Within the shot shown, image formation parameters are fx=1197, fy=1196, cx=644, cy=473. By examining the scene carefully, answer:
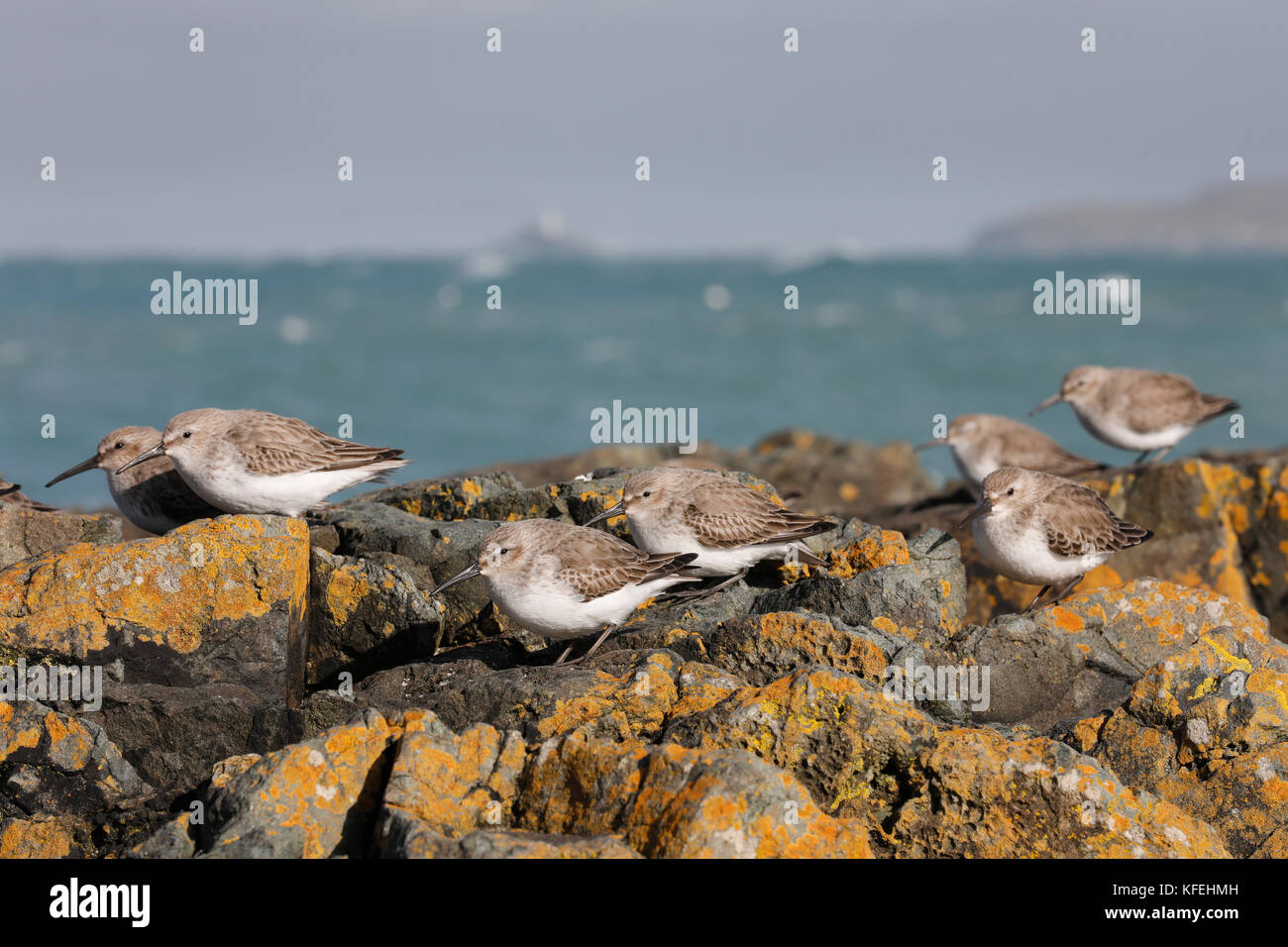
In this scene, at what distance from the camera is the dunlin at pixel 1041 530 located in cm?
973

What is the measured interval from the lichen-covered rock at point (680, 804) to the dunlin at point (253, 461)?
4.52 metres

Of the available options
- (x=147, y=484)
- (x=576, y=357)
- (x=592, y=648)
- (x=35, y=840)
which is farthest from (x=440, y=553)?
(x=576, y=357)

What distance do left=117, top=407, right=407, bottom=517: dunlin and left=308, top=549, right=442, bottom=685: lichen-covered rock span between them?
50.7 inches

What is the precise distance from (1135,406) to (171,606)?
11020mm

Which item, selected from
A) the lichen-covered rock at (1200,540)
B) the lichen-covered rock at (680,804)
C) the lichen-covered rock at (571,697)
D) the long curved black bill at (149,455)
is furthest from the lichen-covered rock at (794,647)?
the long curved black bill at (149,455)

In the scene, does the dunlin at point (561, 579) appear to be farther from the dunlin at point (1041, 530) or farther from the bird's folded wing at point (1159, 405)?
the bird's folded wing at point (1159, 405)

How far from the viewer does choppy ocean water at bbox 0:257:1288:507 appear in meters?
40.0

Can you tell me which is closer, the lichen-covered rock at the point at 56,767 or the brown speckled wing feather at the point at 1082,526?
the lichen-covered rock at the point at 56,767

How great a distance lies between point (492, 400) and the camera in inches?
1781

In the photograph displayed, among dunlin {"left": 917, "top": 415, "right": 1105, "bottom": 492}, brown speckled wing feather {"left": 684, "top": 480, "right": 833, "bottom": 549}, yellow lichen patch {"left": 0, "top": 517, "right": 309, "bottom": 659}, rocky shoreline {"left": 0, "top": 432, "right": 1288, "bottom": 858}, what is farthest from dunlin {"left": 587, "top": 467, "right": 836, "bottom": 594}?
dunlin {"left": 917, "top": 415, "right": 1105, "bottom": 492}

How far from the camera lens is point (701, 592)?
913 centimetres

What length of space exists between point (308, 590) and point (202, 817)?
2.40 metres

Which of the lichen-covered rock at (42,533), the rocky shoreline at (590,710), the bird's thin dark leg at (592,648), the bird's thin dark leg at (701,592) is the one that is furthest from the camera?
the bird's thin dark leg at (701,592)
